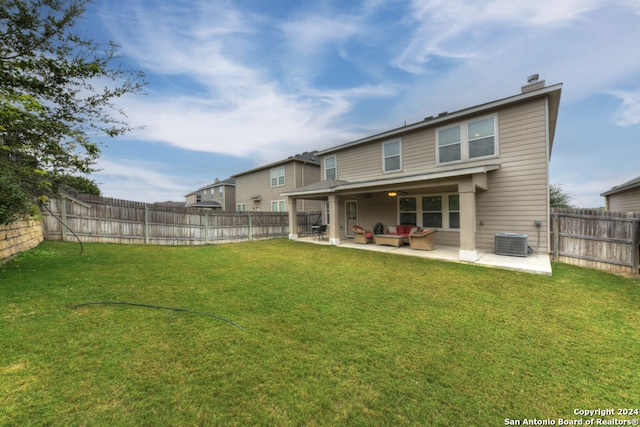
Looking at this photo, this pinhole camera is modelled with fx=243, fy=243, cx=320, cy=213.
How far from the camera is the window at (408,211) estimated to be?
33.7 ft

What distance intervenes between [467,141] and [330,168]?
6778mm

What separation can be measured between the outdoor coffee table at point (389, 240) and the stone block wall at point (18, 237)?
1064 cm

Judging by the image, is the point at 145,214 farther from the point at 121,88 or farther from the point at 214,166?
the point at 214,166

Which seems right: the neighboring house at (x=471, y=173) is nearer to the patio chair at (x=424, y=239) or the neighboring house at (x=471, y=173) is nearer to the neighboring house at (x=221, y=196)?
the patio chair at (x=424, y=239)

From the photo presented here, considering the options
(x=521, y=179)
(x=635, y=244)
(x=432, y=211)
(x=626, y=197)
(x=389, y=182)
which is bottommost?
(x=635, y=244)

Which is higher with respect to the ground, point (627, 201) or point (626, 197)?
point (626, 197)

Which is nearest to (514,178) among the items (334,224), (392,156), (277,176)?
(392,156)

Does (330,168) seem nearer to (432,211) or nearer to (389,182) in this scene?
(389,182)

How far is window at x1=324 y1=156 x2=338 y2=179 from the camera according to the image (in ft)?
43.6

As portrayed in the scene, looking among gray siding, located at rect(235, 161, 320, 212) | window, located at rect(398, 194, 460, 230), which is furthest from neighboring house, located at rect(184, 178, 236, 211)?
window, located at rect(398, 194, 460, 230)

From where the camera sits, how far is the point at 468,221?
6.93 metres

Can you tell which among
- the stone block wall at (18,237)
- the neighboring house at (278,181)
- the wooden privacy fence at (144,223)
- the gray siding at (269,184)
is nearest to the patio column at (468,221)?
the wooden privacy fence at (144,223)

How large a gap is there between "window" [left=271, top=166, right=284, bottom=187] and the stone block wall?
505 inches

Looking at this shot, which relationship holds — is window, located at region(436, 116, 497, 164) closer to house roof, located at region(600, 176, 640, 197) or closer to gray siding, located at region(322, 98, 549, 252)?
gray siding, located at region(322, 98, 549, 252)
